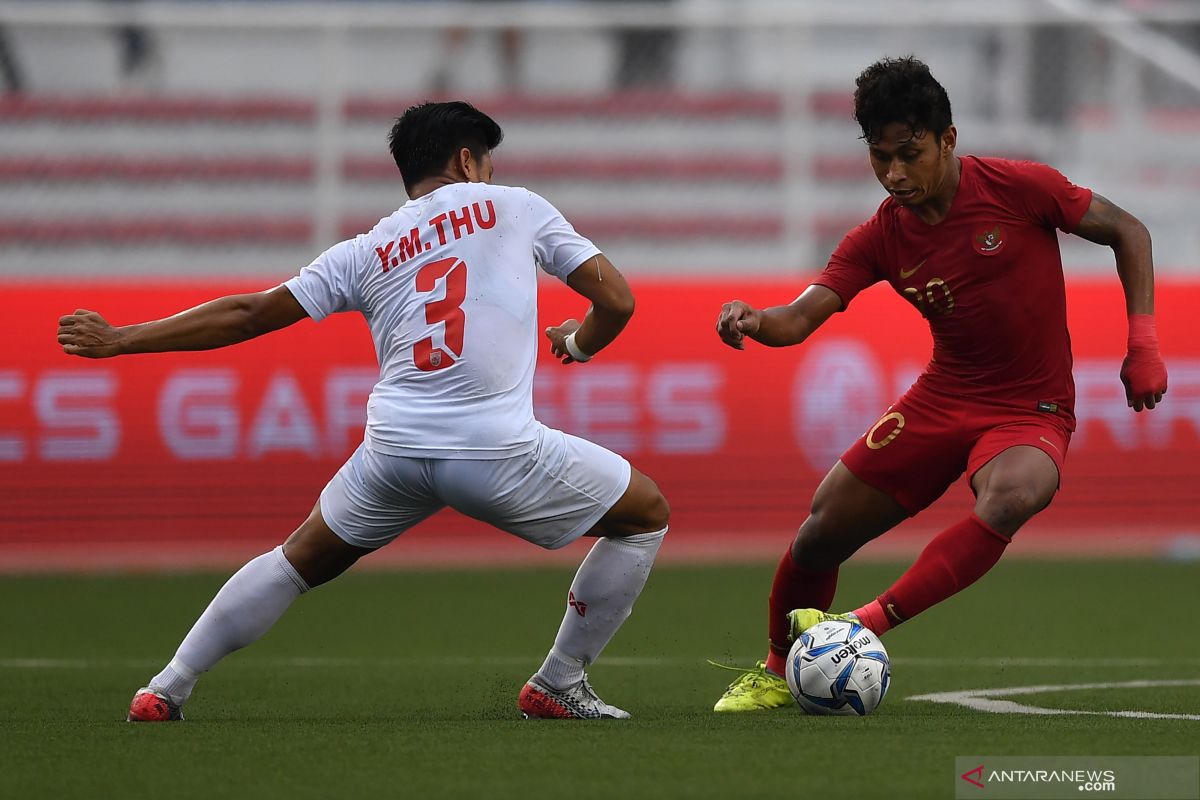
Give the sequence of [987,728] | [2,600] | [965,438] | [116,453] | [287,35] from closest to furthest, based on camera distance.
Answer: [987,728]
[965,438]
[2,600]
[116,453]
[287,35]

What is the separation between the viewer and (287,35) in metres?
13.9

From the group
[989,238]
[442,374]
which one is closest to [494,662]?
[442,374]

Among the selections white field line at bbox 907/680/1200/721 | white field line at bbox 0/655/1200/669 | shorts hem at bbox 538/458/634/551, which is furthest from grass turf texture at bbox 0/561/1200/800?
shorts hem at bbox 538/458/634/551

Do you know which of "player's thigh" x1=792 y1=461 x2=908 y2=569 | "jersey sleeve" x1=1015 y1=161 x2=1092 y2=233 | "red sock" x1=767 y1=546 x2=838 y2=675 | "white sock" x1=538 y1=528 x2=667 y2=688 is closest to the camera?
"white sock" x1=538 y1=528 x2=667 y2=688

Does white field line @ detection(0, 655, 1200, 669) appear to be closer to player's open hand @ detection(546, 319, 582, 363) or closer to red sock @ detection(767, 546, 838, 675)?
red sock @ detection(767, 546, 838, 675)

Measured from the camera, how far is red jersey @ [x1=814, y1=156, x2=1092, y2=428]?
242 inches

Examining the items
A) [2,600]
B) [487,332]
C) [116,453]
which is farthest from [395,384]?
[116,453]

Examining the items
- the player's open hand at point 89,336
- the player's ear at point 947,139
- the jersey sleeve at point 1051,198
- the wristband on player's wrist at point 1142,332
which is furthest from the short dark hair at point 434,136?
the wristband on player's wrist at point 1142,332

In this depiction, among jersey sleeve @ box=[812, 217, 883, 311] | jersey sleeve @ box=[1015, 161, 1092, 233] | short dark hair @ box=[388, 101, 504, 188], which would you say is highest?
short dark hair @ box=[388, 101, 504, 188]

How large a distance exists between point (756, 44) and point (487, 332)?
29.5ft

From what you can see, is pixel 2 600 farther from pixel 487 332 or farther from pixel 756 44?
pixel 756 44

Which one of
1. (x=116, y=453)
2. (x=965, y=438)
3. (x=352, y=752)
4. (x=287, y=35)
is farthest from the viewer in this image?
(x=287, y=35)

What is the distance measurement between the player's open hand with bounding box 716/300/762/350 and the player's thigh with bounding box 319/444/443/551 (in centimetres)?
106

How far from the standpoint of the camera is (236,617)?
19.4ft
